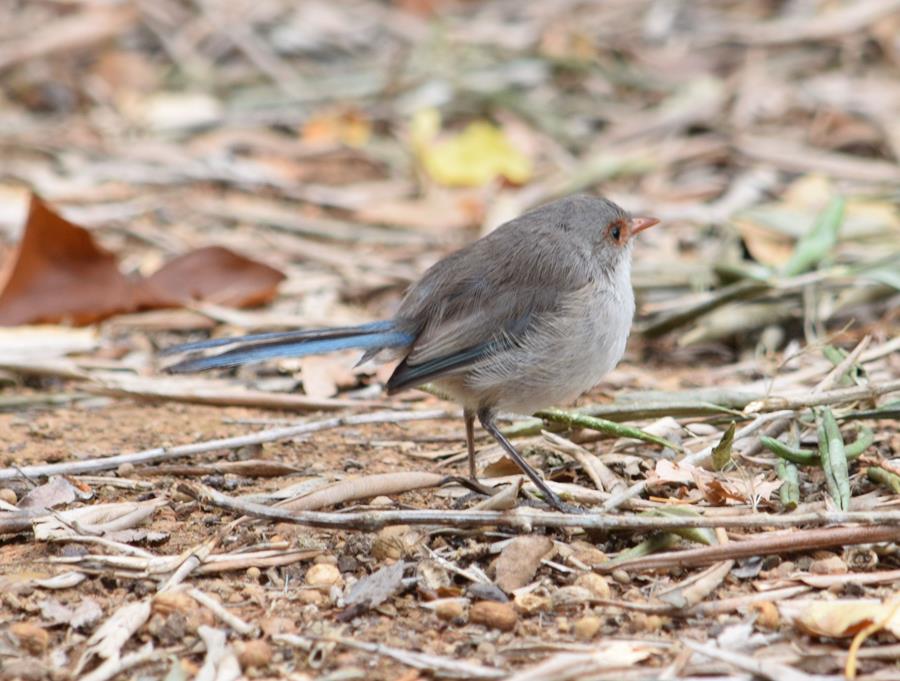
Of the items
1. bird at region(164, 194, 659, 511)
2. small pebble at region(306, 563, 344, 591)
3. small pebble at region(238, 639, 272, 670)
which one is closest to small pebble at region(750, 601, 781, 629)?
bird at region(164, 194, 659, 511)

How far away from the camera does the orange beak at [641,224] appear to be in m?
Result: 4.96

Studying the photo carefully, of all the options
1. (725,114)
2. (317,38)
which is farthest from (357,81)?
(725,114)

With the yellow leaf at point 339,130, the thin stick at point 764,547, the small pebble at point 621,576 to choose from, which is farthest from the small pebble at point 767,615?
the yellow leaf at point 339,130

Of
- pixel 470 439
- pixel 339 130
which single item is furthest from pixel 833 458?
pixel 339 130

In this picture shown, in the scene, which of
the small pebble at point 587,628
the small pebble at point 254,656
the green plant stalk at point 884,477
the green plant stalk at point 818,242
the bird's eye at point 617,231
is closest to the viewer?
the small pebble at point 254,656

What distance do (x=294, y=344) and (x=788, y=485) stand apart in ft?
5.59

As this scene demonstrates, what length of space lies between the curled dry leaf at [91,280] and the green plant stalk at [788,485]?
290 cm

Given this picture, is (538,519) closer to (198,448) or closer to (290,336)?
(290,336)

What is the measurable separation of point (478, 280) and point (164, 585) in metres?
1.62

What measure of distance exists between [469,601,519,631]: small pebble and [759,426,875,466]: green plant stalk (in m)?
1.16

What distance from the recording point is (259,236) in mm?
7211

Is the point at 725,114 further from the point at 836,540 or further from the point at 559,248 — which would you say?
the point at 836,540

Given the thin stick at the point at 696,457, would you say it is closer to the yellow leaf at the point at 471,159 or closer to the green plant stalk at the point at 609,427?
the green plant stalk at the point at 609,427

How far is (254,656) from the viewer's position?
125 inches
